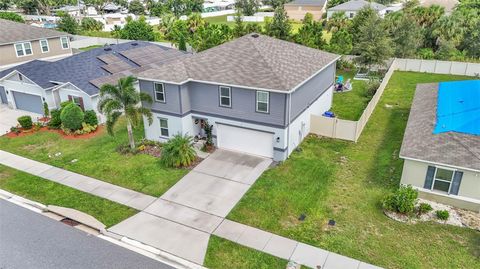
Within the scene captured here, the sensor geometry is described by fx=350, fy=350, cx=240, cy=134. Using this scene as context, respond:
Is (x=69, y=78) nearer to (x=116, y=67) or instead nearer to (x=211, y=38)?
(x=116, y=67)

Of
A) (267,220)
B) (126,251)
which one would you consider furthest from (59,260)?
(267,220)

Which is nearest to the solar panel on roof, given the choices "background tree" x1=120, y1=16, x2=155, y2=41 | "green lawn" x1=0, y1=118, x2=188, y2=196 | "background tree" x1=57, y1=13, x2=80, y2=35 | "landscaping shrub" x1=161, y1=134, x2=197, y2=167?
"green lawn" x1=0, y1=118, x2=188, y2=196

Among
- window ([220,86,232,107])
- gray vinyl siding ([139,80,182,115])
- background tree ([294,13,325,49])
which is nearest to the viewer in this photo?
window ([220,86,232,107])

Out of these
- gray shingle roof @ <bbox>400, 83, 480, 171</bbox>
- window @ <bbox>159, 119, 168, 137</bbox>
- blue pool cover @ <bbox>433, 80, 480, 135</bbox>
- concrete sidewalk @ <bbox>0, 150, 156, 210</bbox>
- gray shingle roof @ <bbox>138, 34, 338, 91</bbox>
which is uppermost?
gray shingle roof @ <bbox>138, 34, 338, 91</bbox>

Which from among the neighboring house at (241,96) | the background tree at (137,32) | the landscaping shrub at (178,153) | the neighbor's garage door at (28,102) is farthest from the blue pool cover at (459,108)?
the background tree at (137,32)

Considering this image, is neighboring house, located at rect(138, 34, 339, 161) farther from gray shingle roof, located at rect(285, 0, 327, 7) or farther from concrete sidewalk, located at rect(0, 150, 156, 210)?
gray shingle roof, located at rect(285, 0, 327, 7)

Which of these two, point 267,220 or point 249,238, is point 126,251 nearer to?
point 249,238

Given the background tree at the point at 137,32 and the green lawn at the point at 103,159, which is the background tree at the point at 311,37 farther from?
the background tree at the point at 137,32
